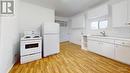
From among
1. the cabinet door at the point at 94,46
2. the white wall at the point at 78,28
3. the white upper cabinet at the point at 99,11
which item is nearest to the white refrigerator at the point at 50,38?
the cabinet door at the point at 94,46

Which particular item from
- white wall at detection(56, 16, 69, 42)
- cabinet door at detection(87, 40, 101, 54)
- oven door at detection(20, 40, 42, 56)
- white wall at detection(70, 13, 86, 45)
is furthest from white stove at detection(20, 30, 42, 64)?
white wall at detection(56, 16, 69, 42)

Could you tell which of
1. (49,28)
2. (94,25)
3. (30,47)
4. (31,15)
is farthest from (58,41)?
(94,25)

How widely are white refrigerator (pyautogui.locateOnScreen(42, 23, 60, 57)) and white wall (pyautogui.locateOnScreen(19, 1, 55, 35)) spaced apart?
78 centimetres

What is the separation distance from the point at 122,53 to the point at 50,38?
283 centimetres

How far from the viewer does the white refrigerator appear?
3.83 metres

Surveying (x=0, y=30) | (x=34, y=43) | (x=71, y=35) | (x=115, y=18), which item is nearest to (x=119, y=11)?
(x=115, y=18)

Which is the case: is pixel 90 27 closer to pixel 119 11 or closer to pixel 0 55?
pixel 119 11

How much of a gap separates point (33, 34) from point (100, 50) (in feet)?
9.78

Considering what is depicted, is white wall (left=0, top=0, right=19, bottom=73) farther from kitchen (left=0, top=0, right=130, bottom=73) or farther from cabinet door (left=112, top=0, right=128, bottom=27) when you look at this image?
cabinet door (left=112, top=0, right=128, bottom=27)

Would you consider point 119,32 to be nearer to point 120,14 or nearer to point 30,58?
point 120,14

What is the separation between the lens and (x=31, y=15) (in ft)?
13.7

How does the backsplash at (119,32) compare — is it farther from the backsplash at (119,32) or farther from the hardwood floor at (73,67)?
the hardwood floor at (73,67)

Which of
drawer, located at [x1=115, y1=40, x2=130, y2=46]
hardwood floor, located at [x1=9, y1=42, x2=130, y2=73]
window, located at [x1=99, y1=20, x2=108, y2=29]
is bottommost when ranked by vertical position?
hardwood floor, located at [x1=9, y1=42, x2=130, y2=73]

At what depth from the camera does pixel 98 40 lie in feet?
13.4
